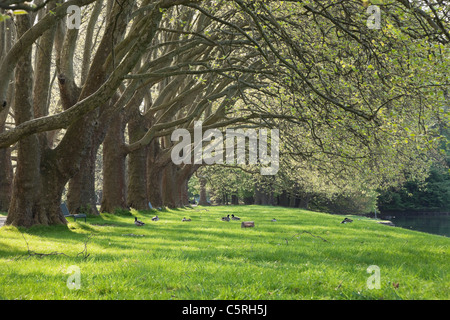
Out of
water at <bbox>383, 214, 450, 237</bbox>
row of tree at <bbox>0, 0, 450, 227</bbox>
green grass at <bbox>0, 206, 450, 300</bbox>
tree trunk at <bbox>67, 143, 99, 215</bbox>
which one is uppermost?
row of tree at <bbox>0, 0, 450, 227</bbox>

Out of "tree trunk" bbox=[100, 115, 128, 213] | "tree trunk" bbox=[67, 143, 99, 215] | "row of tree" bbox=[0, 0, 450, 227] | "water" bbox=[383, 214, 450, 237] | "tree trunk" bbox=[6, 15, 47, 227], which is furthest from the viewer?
"water" bbox=[383, 214, 450, 237]

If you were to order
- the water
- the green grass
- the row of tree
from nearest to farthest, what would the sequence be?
1. the green grass
2. the row of tree
3. the water

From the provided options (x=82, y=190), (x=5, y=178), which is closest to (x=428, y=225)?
(x=82, y=190)

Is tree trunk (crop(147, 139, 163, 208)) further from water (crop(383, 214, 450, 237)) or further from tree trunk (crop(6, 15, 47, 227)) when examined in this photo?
water (crop(383, 214, 450, 237))

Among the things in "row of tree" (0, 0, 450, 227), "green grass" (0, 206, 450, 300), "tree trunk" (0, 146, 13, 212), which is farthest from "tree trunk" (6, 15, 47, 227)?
"tree trunk" (0, 146, 13, 212)

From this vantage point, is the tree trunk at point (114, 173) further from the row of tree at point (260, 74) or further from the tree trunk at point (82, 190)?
the tree trunk at point (82, 190)

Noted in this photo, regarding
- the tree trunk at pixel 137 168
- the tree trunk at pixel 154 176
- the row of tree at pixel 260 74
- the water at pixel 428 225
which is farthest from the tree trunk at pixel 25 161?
the water at pixel 428 225

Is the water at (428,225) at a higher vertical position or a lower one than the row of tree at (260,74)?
lower

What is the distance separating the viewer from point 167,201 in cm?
3372

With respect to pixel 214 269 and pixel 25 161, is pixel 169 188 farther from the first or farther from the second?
pixel 214 269

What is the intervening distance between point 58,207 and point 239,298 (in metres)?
10.2

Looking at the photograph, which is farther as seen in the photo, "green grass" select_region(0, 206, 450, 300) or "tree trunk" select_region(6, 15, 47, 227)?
"tree trunk" select_region(6, 15, 47, 227)
